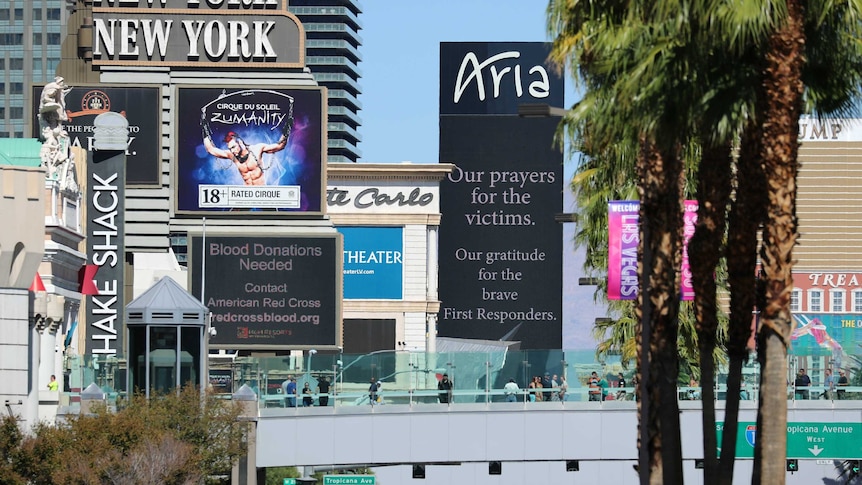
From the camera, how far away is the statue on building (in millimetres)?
52500

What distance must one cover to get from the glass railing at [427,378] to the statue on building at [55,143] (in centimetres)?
836

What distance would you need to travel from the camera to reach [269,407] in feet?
151

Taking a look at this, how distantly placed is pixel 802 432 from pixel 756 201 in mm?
25190

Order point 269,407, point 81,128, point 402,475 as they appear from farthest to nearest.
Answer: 1. point 402,475
2. point 81,128
3. point 269,407

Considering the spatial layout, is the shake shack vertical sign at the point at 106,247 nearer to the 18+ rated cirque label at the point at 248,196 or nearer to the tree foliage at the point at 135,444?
the 18+ rated cirque label at the point at 248,196

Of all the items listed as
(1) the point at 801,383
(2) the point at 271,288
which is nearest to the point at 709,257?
(1) the point at 801,383

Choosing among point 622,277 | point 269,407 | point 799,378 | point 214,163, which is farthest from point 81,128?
point 622,277

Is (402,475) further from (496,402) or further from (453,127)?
(453,127)

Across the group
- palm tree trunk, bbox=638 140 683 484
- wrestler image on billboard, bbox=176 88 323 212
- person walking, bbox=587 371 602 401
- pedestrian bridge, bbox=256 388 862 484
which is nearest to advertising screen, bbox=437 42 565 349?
wrestler image on billboard, bbox=176 88 323 212

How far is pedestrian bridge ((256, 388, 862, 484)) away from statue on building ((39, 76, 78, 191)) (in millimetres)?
11909

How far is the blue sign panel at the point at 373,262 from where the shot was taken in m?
118

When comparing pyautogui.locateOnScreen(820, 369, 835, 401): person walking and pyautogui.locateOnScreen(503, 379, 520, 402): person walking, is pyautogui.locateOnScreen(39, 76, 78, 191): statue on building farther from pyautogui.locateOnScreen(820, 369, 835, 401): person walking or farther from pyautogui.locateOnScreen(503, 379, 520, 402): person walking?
pyautogui.locateOnScreen(820, 369, 835, 401): person walking

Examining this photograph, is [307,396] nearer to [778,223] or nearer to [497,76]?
[778,223]

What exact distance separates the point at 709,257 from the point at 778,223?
135 inches
